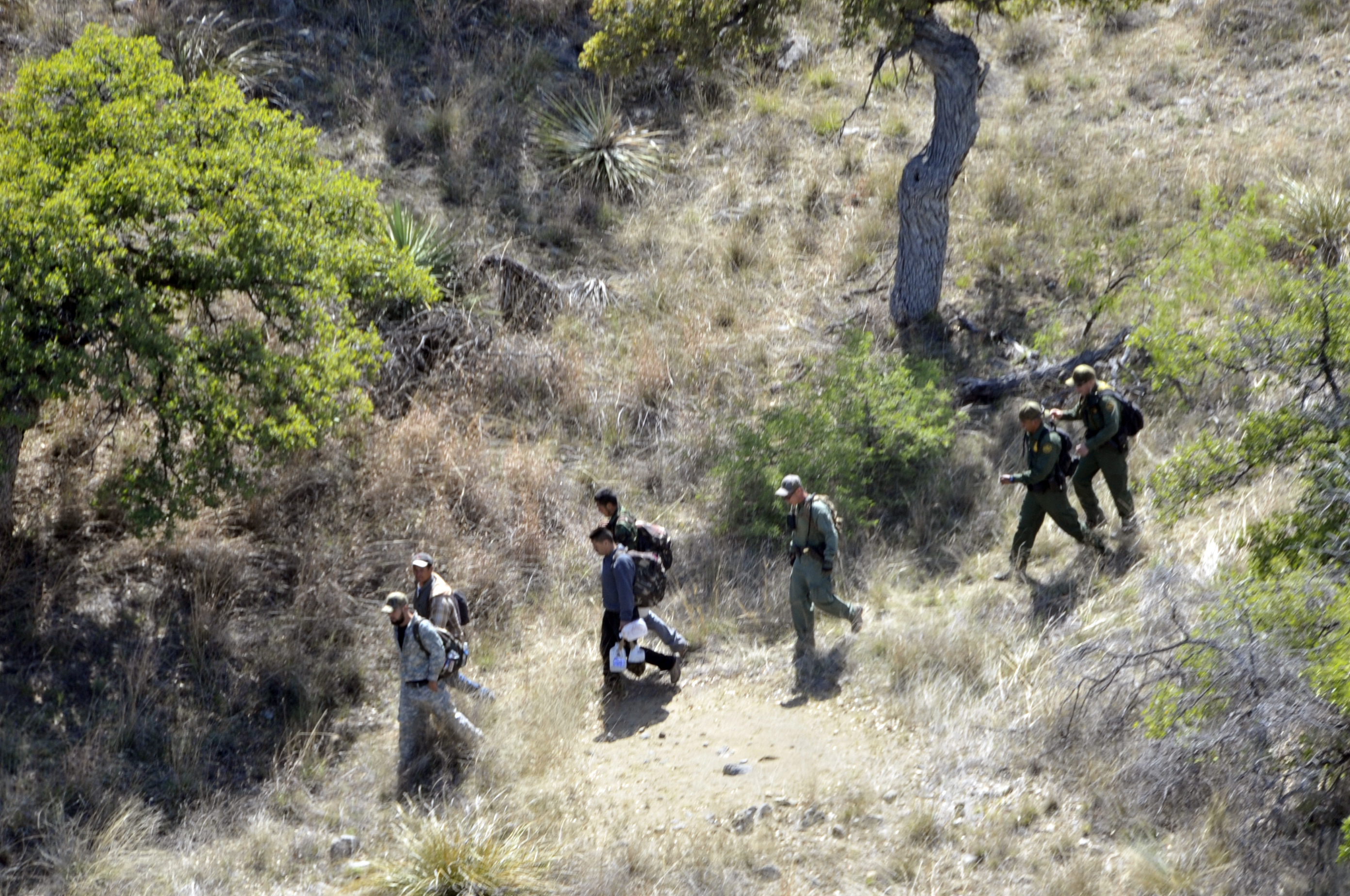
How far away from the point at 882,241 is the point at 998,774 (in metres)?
9.43

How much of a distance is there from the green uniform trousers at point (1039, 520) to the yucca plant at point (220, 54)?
41.9 feet

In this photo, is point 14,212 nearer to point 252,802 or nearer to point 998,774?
point 252,802

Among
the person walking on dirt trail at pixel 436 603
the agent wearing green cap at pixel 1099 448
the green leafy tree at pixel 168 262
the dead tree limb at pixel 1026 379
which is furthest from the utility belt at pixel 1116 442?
the green leafy tree at pixel 168 262

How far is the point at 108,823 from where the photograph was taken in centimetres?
813

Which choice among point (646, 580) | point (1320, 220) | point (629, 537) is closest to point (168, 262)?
point (629, 537)

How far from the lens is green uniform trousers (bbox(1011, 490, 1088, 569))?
8891 millimetres

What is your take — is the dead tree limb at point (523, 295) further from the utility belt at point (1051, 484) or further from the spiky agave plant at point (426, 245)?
the utility belt at point (1051, 484)

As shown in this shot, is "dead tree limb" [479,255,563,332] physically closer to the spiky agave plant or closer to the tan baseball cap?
the spiky agave plant

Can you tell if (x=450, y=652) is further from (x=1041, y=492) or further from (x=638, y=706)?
(x=1041, y=492)

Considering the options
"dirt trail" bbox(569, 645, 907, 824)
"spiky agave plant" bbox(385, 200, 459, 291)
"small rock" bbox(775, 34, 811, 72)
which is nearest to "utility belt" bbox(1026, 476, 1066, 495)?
"dirt trail" bbox(569, 645, 907, 824)

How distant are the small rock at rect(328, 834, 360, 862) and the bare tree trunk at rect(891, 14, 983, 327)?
344 inches

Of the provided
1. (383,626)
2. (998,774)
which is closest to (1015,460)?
(998,774)

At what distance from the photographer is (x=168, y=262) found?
8.89 m

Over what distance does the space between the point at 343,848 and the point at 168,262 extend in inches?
183
